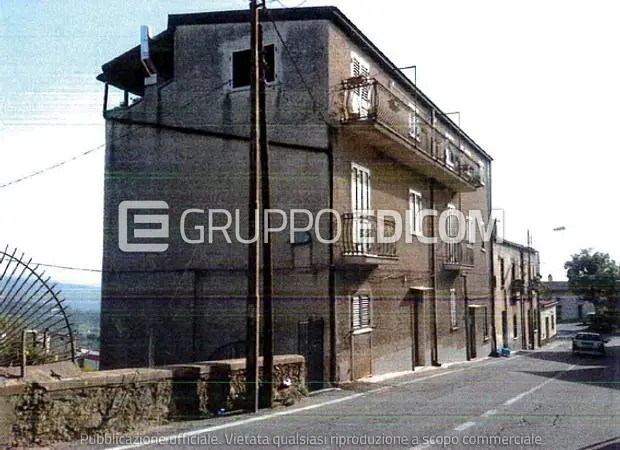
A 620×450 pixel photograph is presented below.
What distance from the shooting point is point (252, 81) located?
11.5 m

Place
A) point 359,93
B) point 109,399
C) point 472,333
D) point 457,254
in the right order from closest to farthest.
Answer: point 109,399, point 359,93, point 457,254, point 472,333

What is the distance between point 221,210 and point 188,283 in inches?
82.7

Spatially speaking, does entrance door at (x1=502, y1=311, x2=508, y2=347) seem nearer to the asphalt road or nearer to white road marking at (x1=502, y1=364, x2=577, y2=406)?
white road marking at (x1=502, y1=364, x2=577, y2=406)

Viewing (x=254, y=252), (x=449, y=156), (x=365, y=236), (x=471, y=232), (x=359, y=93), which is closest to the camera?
(x=254, y=252)

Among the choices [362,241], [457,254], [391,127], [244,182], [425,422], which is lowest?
[425,422]

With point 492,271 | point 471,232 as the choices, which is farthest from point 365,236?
point 492,271

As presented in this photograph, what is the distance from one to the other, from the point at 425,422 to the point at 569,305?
8484cm

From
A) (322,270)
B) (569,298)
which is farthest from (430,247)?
(569,298)

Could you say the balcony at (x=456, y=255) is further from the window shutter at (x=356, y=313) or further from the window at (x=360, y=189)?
the window shutter at (x=356, y=313)

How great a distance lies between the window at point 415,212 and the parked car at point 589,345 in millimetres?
17116

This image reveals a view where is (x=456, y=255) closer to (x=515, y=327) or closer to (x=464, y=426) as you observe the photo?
(x=515, y=327)

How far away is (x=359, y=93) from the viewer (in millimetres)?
16703

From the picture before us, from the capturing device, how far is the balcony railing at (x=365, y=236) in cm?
1571

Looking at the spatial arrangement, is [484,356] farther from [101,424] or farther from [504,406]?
[101,424]
